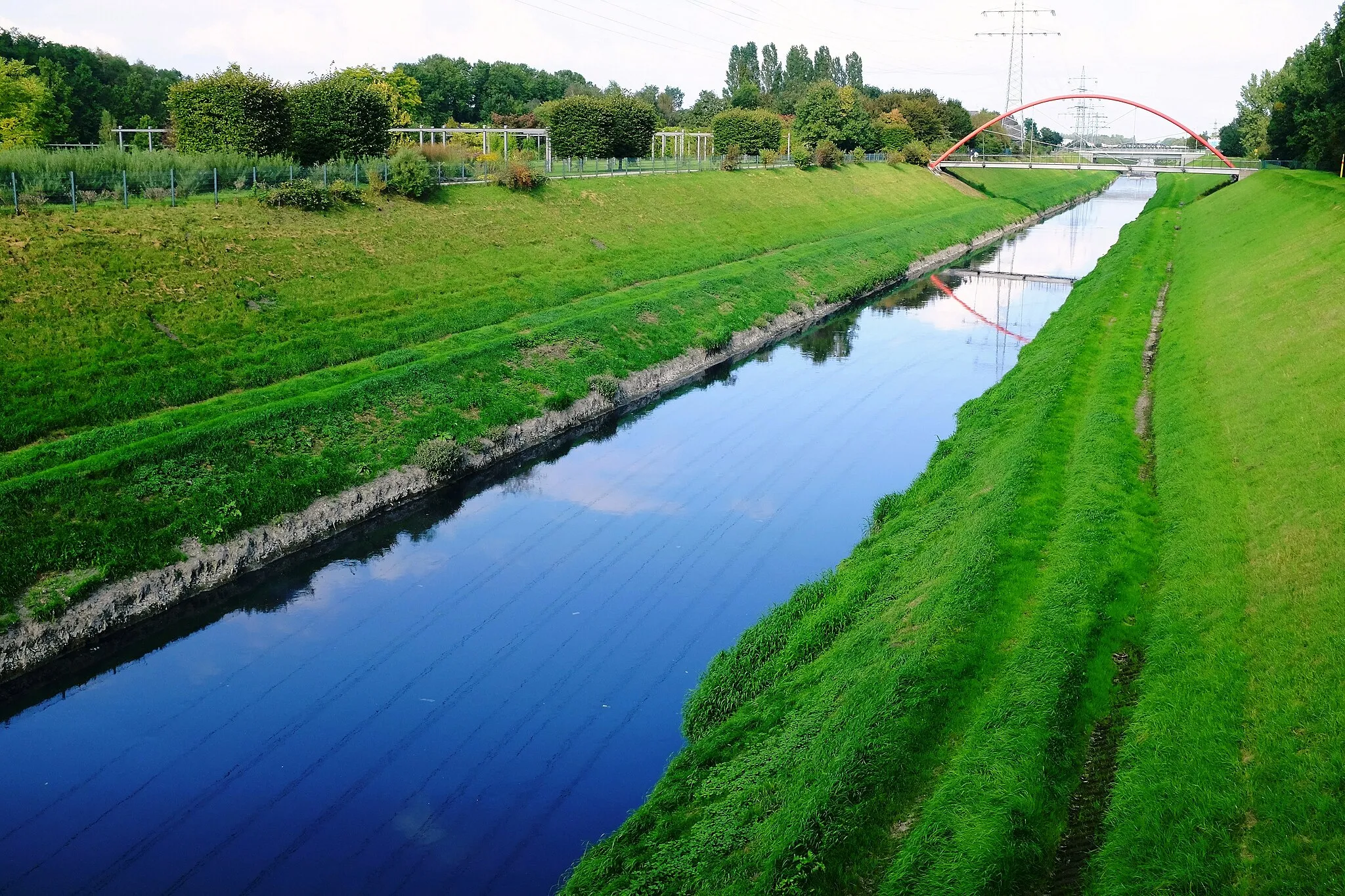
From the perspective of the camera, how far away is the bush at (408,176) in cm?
3797

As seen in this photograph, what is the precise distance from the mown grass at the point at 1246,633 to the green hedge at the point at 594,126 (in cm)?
3716

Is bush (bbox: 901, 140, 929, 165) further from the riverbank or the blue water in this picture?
the blue water

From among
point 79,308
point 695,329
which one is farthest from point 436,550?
point 695,329

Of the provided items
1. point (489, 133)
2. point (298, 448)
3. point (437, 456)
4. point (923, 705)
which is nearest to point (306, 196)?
point (437, 456)

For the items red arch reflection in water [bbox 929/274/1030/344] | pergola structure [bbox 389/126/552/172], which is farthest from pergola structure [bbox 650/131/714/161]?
red arch reflection in water [bbox 929/274/1030/344]

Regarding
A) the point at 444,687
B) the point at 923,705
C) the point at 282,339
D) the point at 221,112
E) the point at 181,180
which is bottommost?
the point at 444,687

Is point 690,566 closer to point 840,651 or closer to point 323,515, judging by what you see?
point 840,651

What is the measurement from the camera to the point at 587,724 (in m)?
14.1

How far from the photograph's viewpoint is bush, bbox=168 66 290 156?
36594mm

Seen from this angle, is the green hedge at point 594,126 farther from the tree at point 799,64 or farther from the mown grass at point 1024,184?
the tree at point 799,64

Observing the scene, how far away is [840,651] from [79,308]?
19.2 meters

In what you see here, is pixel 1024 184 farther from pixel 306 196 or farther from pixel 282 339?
pixel 282 339

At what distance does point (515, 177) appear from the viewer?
1703 inches

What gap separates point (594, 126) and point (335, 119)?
18.3 meters
